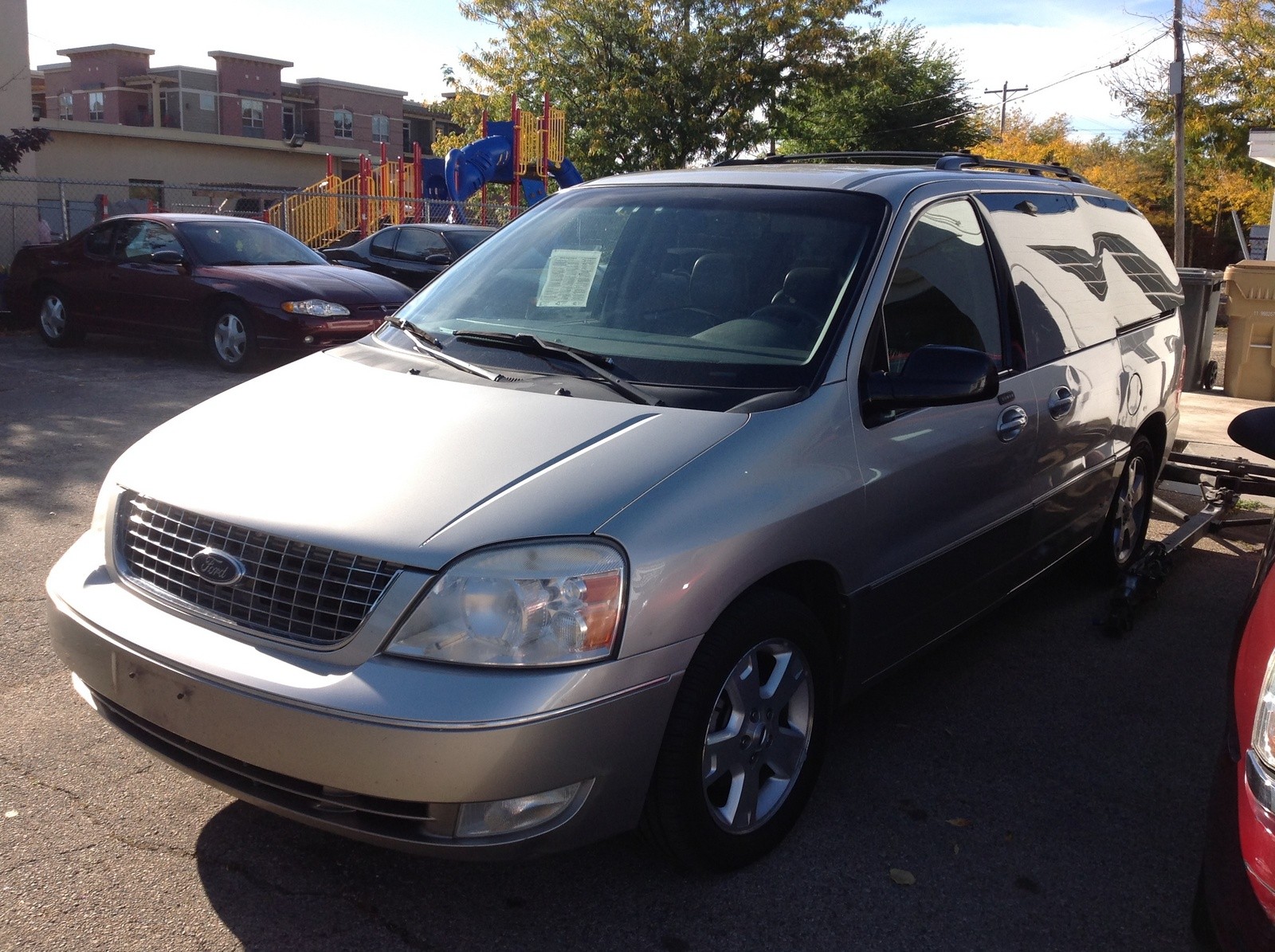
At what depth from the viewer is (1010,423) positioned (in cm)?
397

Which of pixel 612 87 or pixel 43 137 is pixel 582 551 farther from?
pixel 612 87

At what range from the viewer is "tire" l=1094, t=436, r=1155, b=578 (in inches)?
211

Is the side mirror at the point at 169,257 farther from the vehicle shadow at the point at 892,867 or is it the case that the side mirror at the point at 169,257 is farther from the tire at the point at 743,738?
the tire at the point at 743,738

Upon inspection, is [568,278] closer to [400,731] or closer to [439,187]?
[400,731]

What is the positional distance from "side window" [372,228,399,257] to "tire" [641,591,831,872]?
1401 centimetres

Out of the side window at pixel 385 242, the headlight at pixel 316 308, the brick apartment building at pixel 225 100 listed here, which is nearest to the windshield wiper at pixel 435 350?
the headlight at pixel 316 308

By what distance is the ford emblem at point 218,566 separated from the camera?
8.92ft

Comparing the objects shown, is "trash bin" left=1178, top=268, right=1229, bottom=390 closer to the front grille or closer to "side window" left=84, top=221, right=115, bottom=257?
the front grille

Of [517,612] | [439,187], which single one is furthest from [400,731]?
[439,187]

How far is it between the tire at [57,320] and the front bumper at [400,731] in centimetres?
1153

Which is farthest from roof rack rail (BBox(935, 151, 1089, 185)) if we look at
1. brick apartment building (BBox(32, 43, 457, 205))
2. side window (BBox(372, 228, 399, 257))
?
brick apartment building (BBox(32, 43, 457, 205))

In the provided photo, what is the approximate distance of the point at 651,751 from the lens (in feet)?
8.75

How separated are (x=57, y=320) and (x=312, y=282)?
11.7 feet

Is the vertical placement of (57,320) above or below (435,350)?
below
